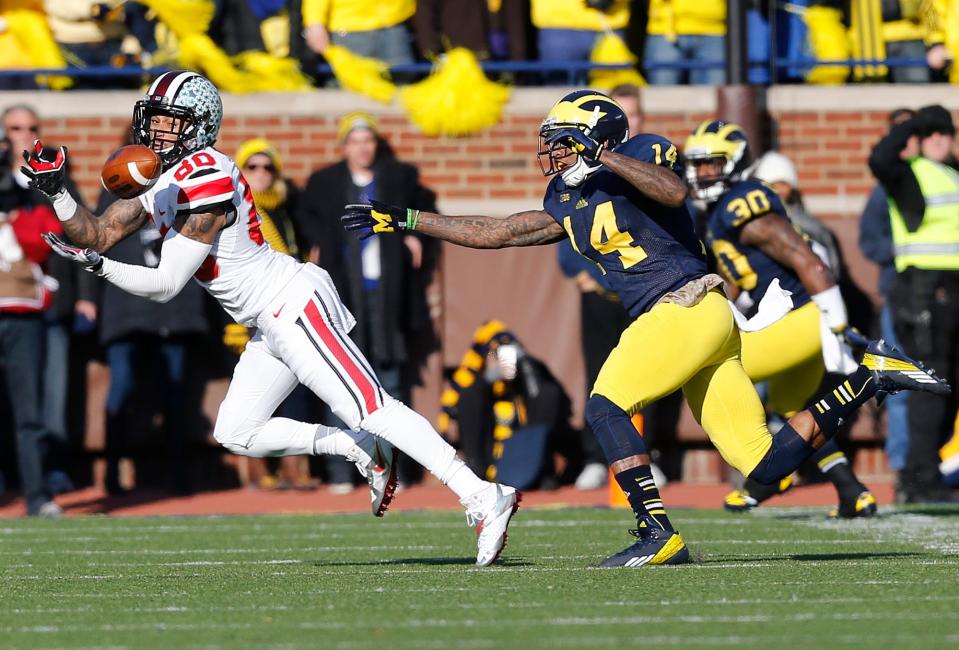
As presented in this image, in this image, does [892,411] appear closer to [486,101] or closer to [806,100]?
[806,100]

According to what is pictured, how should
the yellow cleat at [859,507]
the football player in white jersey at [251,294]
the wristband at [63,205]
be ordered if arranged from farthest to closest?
the yellow cleat at [859,507] → the football player in white jersey at [251,294] → the wristband at [63,205]

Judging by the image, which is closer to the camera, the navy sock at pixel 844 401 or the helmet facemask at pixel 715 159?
the navy sock at pixel 844 401

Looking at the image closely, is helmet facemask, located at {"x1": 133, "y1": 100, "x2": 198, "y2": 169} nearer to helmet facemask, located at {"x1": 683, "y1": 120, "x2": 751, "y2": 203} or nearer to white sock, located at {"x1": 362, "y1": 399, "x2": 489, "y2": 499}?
white sock, located at {"x1": 362, "y1": 399, "x2": 489, "y2": 499}

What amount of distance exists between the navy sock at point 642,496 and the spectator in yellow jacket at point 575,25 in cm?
597

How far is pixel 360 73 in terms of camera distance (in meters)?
11.9

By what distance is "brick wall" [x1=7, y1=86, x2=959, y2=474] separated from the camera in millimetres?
11781

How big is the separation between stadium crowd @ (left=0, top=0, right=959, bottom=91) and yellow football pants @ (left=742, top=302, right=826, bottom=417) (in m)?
3.62

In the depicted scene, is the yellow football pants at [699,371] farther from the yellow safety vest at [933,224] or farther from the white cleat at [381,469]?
the yellow safety vest at [933,224]

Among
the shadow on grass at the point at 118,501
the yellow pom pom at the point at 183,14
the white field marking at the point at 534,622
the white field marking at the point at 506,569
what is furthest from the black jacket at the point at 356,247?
the white field marking at the point at 534,622

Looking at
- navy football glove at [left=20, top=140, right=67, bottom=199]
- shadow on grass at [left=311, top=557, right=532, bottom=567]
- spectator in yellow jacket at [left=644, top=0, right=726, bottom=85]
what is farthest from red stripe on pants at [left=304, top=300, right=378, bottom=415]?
spectator in yellow jacket at [left=644, top=0, right=726, bottom=85]

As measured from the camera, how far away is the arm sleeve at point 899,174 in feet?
32.1

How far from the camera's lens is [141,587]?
20.7 feet

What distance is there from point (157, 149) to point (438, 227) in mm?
1137

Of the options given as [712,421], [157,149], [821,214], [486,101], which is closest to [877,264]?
[821,214]
